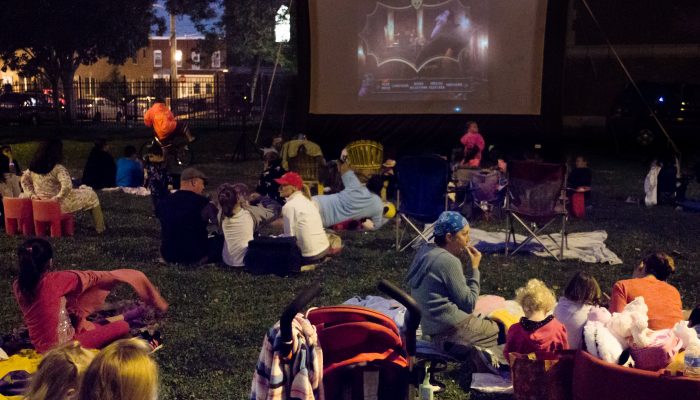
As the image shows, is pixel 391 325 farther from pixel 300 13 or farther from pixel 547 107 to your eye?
pixel 300 13

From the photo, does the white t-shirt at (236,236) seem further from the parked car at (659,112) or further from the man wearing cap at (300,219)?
the parked car at (659,112)

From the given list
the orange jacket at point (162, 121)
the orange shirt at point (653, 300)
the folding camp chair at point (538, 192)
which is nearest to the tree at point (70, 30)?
the orange jacket at point (162, 121)

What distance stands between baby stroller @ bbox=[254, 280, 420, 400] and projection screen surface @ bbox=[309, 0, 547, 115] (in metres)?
13.8

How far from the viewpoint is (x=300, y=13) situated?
59.8 ft

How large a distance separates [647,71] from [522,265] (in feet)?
66.0

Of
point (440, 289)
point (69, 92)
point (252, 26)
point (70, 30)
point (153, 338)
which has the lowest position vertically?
point (153, 338)

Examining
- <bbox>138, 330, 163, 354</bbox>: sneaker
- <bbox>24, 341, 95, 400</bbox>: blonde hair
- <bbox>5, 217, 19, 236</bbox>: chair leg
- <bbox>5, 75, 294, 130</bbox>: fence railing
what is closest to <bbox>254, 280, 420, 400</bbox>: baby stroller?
<bbox>24, 341, 95, 400</bbox>: blonde hair

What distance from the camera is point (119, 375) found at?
2.59 meters

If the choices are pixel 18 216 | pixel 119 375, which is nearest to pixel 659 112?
pixel 18 216

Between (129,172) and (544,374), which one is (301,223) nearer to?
(544,374)

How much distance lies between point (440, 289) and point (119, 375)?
2927 mm

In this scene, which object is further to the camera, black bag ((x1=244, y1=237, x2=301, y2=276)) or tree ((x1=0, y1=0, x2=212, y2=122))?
tree ((x1=0, y1=0, x2=212, y2=122))

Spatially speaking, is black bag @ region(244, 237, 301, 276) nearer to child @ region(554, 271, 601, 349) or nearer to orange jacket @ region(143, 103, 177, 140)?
child @ region(554, 271, 601, 349)

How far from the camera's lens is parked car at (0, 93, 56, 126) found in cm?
2864
